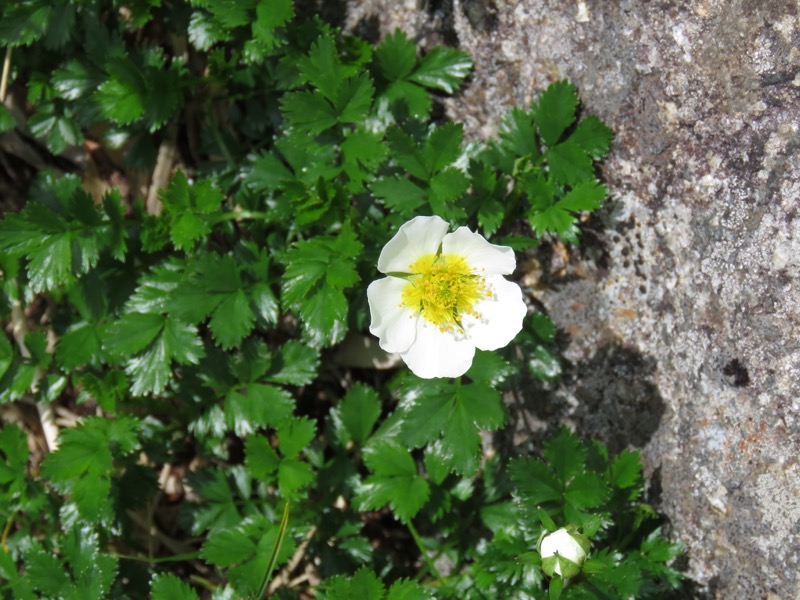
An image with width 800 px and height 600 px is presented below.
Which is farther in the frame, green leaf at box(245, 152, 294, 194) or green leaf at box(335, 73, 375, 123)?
green leaf at box(245, 152, 294, 194)

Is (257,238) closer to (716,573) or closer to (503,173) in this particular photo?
(503,173)

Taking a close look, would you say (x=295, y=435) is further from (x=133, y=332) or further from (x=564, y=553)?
(x=564, y=553)

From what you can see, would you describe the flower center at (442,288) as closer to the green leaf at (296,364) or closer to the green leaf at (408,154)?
the green leaf at (408,154)

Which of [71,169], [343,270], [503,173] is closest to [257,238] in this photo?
[343,270]

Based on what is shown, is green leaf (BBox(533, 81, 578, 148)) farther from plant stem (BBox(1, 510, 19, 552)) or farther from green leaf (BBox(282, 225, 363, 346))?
plant stem (BBox(1, 510, 19, 552))

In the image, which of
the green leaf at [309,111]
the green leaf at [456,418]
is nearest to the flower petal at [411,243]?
the green leaf at [456,418]

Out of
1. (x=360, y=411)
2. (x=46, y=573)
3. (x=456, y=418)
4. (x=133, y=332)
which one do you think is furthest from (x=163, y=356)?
(x=456, y=418)

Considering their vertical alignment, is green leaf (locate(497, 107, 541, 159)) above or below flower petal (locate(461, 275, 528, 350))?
above

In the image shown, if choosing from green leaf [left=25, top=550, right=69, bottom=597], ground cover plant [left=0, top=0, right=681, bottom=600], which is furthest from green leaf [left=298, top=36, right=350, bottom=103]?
green leaf [left=25, top=550, right=69, bottom=597]
